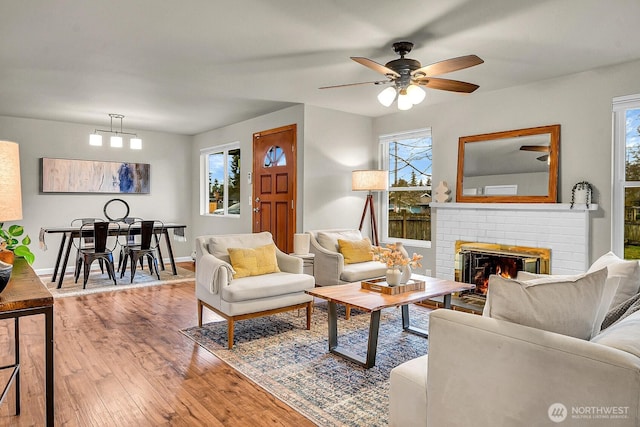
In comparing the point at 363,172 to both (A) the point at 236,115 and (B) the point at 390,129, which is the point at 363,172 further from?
(A) the point at 236,115

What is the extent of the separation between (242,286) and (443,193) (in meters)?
2.71

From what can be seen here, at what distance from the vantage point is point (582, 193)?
3.74 m

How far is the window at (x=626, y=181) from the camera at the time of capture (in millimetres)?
3576

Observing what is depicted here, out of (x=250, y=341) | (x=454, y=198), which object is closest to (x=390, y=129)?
(x=454, y=198)

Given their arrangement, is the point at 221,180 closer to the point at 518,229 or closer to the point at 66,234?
the point at 66,234

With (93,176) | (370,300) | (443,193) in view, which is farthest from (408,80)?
(93,176)

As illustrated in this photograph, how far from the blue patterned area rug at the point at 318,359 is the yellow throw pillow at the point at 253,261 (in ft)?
1.71

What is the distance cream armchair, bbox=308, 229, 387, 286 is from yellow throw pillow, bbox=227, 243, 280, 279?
637 mm

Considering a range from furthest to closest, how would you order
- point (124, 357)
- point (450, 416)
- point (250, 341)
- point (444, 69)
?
point (250, 341) → point (124, 357) → point (444, 69) → point (450, 416)

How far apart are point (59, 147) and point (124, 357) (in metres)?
4.80

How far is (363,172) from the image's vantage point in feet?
16.5

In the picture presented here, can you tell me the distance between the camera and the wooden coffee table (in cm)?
292

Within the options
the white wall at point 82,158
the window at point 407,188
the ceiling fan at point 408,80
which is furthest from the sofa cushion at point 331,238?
the white wall at point 82,158

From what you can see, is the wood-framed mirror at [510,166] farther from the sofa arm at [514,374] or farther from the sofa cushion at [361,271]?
the sofa arm at [514,374]
